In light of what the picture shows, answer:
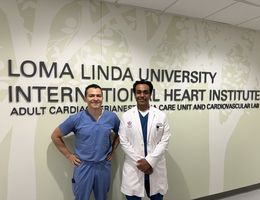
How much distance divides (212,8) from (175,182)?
204 cm

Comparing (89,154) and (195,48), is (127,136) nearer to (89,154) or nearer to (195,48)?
(89,154)

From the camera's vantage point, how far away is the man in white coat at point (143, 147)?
2123mm

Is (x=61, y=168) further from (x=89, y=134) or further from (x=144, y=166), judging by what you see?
(x=144, y=166)

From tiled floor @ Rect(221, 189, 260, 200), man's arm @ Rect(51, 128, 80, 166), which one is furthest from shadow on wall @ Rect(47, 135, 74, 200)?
tiled floor @ Rect(221, 189, 260, 200)

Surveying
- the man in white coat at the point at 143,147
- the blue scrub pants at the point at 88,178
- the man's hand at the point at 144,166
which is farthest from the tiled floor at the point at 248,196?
the blue scrub pants at the point at 88,178

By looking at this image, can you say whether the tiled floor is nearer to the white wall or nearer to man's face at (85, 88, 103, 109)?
the white wall

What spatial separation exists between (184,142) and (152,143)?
35.1 inches

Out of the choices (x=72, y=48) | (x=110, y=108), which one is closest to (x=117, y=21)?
(x=72, y=48)

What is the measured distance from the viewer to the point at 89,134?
82.5 inches

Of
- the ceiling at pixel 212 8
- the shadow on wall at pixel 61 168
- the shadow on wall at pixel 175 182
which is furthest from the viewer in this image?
the shadow on wall at pixel 175 182

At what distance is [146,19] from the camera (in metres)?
2.63

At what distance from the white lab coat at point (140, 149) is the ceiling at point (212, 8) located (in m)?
1.13

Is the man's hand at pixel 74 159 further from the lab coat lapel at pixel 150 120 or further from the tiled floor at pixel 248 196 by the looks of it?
the tiled floor at pixel 248 196

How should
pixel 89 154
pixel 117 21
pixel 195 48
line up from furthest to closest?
pixel 195 48 → pixel 117 21 → pixel 89 154
